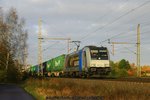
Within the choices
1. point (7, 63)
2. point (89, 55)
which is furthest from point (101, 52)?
point (7, 63)

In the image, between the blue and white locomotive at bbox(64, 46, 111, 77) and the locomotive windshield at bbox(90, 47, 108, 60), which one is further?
the locomotive windshield at bbox(90, 47, 108, 60)

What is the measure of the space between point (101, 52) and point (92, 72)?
2597 mm

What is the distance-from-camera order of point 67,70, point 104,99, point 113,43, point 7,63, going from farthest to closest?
point 7,63
point 113,43
point 67,70
point 104,99

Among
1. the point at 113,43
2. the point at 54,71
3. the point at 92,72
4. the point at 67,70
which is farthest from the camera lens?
the point at 54,71

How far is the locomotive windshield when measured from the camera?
39250mm

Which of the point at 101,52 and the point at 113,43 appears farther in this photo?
the point at 113,43

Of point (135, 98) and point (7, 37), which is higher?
point (7, 37)

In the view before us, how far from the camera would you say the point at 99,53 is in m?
39.6

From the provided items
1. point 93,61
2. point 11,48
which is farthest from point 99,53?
point 11,48

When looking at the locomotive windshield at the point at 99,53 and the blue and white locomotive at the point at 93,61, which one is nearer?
the blue and white locomotive at the point at 93,61

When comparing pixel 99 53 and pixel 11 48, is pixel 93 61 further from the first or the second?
pixel 11 48

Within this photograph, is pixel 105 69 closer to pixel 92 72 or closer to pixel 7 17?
pixel 92 72

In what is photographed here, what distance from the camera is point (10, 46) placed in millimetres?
63969

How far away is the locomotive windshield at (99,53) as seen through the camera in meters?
39.2
